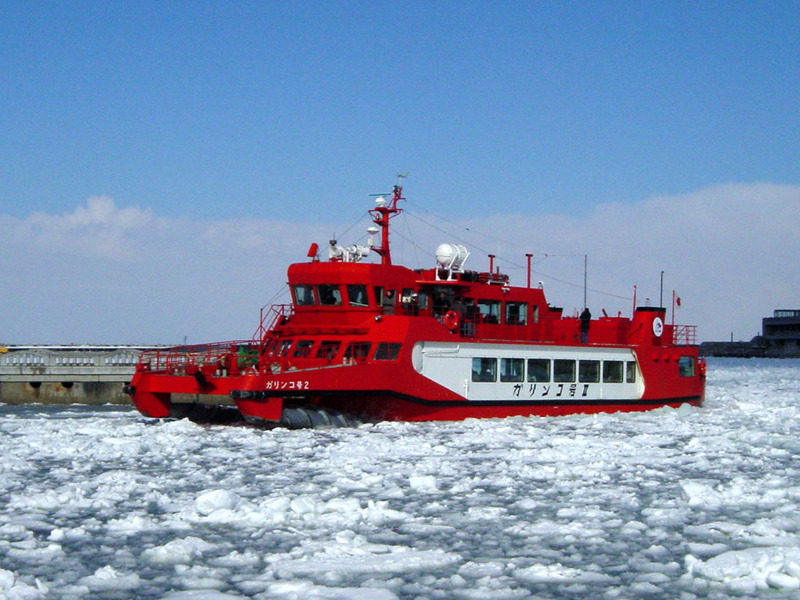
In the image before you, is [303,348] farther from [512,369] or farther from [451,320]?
[512,369]

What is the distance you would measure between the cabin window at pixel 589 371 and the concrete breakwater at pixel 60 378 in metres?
14.2

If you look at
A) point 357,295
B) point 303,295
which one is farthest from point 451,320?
point 303,295

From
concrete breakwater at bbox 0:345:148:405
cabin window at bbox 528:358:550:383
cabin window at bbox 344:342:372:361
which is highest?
cabin window at bbox 344:342:372:361

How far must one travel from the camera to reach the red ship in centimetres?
1897

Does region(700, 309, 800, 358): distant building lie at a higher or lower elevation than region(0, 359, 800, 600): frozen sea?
higher

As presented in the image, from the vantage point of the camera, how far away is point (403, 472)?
13.6m

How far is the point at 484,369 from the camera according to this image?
71.3 ft

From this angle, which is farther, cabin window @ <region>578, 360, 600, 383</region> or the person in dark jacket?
the person in dark jacket

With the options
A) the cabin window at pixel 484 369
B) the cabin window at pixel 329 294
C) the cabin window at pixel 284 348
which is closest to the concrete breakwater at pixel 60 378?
the cabin window at pixel 284 348

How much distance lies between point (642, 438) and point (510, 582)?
11001mm

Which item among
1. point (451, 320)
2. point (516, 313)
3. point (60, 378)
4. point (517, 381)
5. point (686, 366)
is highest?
point (516, 313)

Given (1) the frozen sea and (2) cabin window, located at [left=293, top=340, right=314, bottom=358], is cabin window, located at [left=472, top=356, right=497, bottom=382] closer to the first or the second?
(1) the frozen sea

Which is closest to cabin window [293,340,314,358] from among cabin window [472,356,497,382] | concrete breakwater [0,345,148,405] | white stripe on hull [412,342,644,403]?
white stripe on hull [412,342,644,403]

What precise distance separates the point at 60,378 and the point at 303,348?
12.2m
